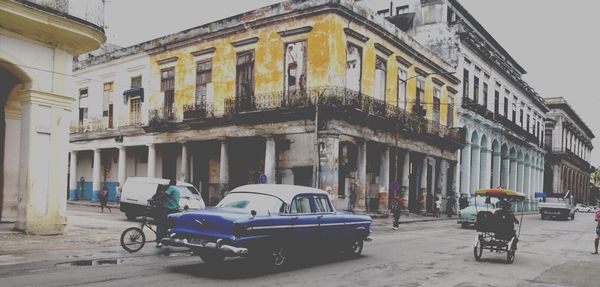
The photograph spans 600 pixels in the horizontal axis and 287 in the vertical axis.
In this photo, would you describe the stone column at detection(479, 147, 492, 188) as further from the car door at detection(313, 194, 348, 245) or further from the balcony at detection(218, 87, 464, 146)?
the car door at detection(313, 194, 348, 245)

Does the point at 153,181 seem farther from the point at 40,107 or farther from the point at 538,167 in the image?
the point at 538,167

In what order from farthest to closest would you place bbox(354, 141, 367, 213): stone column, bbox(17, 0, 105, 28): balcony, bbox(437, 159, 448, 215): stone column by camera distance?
bbox(437, 159, 448, 215): stone column
bbox(354, 141, 367, 213): stone column
bbox(17, 0, 105, 28): balcony

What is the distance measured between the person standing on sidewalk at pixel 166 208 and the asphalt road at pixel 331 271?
457 millimetres

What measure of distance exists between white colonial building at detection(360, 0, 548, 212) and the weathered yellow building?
4522mm

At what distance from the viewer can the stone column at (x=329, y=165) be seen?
24.5 m

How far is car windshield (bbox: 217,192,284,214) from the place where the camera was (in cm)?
967

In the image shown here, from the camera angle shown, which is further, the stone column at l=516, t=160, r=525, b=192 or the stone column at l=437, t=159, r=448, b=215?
the stone column at l=516, t=160, r=525, b=192

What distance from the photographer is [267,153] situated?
2638 cm

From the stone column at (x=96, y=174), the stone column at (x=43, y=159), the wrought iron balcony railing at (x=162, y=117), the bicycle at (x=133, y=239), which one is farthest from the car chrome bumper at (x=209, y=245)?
the stone column at (x=96, y=174)

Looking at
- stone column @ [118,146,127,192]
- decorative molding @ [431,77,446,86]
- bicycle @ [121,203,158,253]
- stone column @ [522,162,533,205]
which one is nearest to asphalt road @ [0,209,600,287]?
bicycle @ [121,203,158,253]

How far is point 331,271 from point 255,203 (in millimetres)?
1880

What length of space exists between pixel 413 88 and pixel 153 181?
17209mm

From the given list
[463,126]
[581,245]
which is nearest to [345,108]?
[581,245]

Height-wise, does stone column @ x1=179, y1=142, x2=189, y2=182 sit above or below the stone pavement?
above
